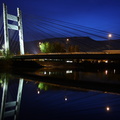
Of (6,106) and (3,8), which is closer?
(6,106)

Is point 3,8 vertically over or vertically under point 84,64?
over

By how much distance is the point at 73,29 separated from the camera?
108 feet

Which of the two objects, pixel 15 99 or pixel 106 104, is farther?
pixel 15 99

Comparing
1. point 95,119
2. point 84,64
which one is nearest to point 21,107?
point 95,119

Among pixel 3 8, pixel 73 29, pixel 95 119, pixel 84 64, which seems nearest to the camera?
pixel 95 119

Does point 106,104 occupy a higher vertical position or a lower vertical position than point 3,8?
lower

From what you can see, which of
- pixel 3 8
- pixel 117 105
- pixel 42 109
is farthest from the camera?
pixel 3 8

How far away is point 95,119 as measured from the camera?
302 inches

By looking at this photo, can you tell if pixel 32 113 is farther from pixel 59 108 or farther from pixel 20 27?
pixel 20 27

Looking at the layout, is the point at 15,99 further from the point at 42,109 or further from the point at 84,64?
the point at 84,64

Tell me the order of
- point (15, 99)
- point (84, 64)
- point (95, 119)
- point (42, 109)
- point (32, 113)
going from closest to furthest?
1. point (95, 119)
2. point (32, 113)
3. point (42, 109)
4. point (15, 99)
5. point (84, 64)

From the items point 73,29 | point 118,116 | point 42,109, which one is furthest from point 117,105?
point 73,29

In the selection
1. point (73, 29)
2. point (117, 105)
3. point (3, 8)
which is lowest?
point (117, 105)

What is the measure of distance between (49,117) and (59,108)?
1.51 meters
